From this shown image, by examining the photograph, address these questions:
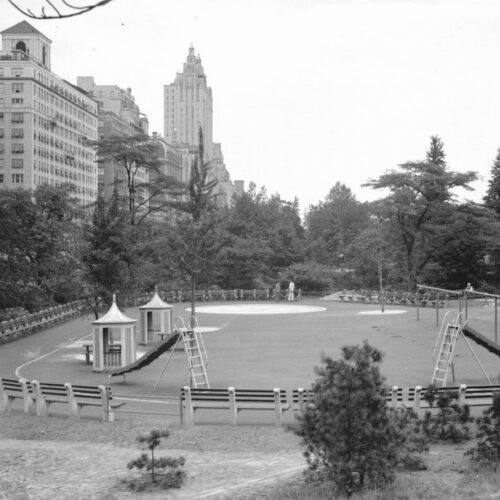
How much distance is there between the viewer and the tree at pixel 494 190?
7850cm

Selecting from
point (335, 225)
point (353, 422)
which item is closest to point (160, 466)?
point (353, 422)

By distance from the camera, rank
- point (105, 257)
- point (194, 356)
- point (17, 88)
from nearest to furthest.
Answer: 1. point (194, 356)
2. point (105, 257)
3. point (17, 88)

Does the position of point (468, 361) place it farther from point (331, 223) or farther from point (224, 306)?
point (331, 223)

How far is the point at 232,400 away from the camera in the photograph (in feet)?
60.9

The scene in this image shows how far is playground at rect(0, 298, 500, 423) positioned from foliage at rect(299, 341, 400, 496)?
695 cm

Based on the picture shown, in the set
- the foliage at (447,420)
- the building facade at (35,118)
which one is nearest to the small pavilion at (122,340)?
the foliage at (447,420)

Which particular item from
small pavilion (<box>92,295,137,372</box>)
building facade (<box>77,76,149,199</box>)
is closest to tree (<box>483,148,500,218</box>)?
small pavilion (<box>92,295,137,372</box>)

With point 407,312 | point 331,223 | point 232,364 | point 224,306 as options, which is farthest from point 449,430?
point 331,223

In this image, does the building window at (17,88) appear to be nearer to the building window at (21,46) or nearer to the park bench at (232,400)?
the building window at (21,46)

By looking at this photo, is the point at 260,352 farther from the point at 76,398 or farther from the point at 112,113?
the point at 112,113

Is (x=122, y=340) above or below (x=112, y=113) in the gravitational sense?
below

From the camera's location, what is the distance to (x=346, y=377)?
11922mm

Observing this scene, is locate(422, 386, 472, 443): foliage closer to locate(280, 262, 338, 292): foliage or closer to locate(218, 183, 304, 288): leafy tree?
locate(218, 183, 304, 288): leafy tree

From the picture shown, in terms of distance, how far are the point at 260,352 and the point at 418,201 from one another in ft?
132
